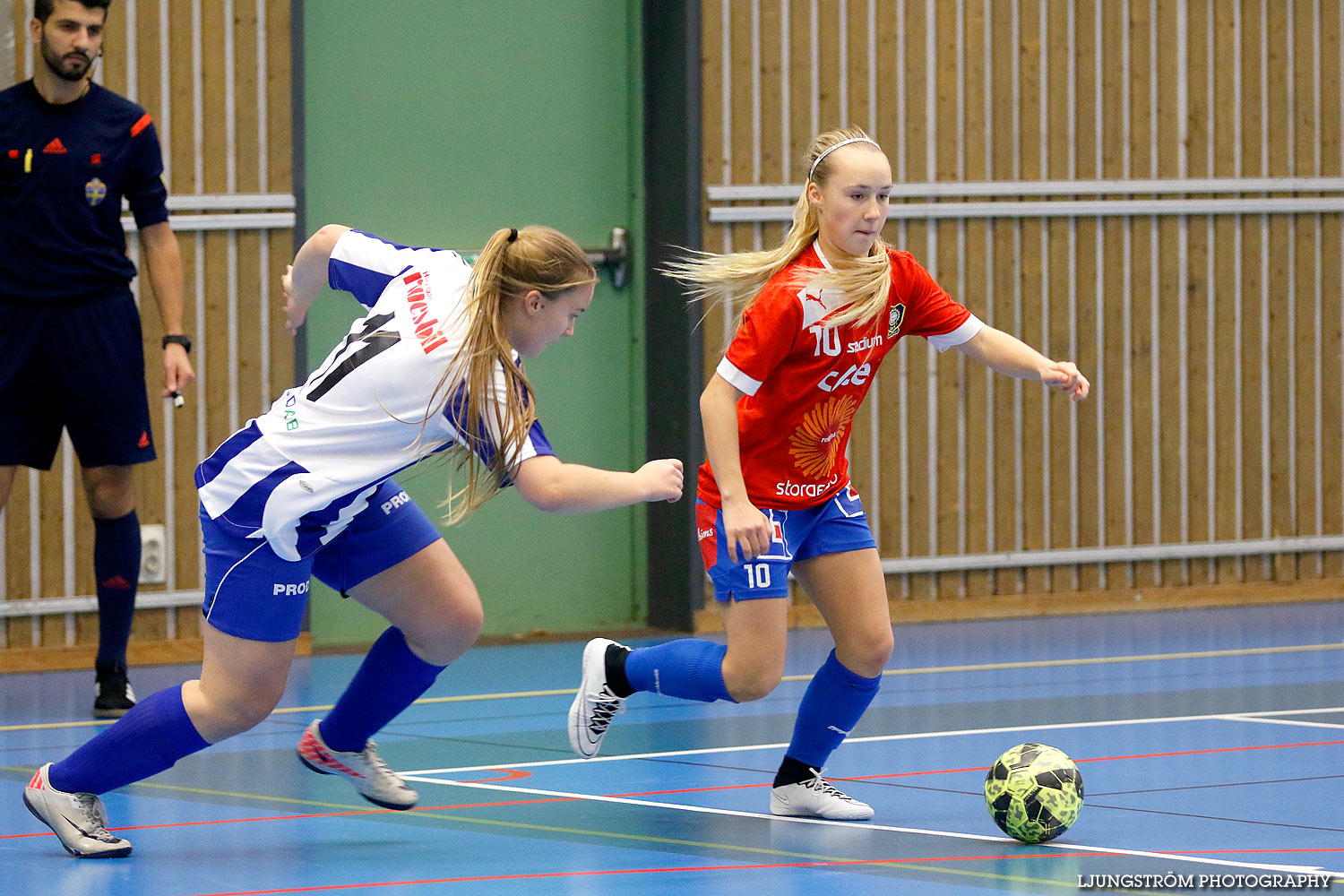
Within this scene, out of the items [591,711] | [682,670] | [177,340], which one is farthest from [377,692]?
[177,340]

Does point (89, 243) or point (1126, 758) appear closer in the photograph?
point (1126, 758)

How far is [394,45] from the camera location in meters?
8.51

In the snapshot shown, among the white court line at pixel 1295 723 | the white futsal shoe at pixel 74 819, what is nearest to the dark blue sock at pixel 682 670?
the white futsal shoe at pixel 74 819

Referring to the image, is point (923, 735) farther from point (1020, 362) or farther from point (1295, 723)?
point (1020, 362)

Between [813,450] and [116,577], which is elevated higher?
[813,450]

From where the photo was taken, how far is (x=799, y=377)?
174 inches

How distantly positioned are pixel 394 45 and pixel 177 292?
8.62 feet

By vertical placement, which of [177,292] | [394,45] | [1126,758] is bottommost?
[1126,758]

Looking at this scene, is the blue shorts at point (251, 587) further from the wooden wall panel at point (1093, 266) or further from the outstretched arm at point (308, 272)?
the wooden wall panel at point (1093, 266)

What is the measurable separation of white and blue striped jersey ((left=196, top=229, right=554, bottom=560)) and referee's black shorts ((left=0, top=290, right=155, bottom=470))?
2.29 meters

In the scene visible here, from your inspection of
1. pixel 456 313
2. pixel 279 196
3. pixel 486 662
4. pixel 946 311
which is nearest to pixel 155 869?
pixel 456 313

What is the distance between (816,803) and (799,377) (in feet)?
3.26

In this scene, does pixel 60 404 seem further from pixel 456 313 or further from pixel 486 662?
pixel 456 313

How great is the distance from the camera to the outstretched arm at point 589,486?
3.52 m
